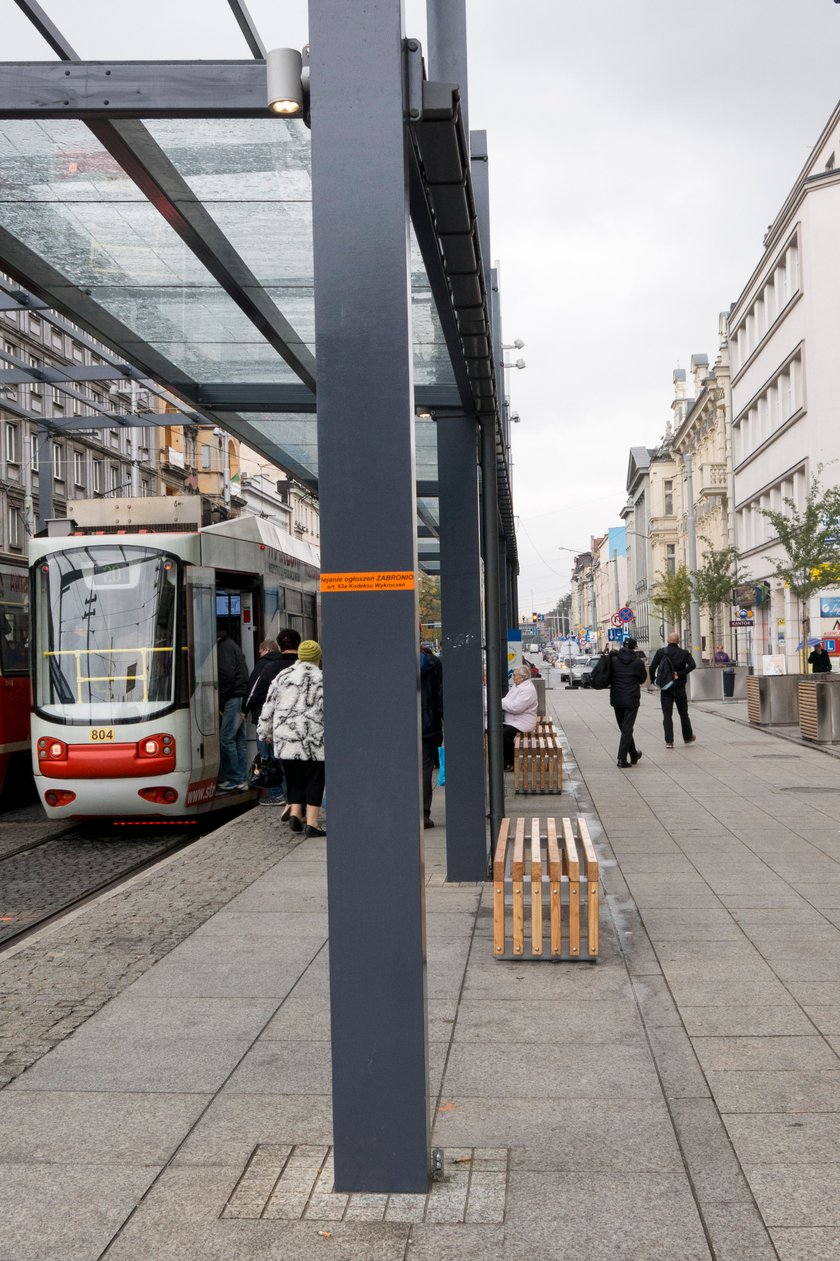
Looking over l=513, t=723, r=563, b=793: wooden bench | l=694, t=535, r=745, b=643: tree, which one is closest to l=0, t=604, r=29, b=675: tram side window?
l=513, t=723, r=563, b=793: wooden bench

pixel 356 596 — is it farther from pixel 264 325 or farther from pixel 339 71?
pixel 264 325

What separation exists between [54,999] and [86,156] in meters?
3.99

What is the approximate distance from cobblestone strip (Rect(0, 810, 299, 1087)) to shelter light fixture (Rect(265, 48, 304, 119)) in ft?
12.6

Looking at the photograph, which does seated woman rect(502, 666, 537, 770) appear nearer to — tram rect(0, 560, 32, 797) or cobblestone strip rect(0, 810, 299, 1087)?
cobblestone strip rect(0, 810, 299, 1087)

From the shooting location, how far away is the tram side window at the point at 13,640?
1652 cm

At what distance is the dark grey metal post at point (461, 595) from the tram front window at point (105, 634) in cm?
401

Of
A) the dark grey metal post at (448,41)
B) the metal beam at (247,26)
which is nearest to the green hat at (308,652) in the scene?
the dark grey metal post at (448,41)

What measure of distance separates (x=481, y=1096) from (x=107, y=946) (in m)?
3.49

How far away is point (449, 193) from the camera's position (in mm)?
5539

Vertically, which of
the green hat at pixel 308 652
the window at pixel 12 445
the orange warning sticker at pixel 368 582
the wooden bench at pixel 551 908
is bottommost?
the wooden bench at pixel 551 908

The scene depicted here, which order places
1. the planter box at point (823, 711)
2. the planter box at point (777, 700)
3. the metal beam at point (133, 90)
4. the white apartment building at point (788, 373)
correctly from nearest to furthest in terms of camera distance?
the metal beam at point (133, 90)
the planter box at point (823, 711)
the planter box at point (777, 700)
the white apartment building at point (788, 373)

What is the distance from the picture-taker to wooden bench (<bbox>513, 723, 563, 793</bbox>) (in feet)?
50.9

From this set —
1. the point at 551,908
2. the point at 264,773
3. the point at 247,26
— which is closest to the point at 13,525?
the point at 264,773

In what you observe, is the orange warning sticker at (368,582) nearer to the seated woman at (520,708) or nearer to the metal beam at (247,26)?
the metal beam at (247,26)
